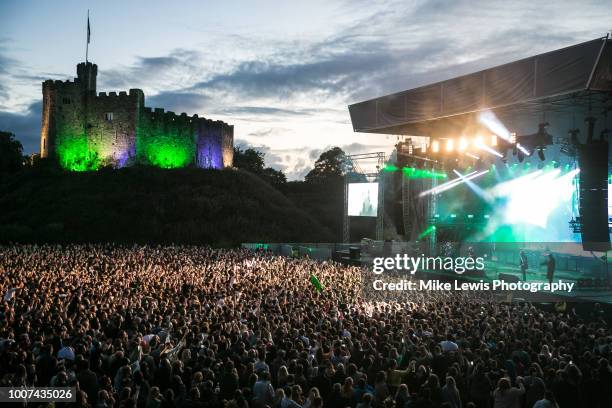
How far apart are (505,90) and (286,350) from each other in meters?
8.64

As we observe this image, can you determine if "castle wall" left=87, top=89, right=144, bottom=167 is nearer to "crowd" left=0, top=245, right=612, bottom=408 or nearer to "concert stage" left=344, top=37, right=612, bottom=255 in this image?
"concert stage" left=344, top=37, right=612, bottom=255

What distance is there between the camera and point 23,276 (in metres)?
14.8

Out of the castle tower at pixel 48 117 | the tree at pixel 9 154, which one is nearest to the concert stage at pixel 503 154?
the castle tower at pixel 48 117

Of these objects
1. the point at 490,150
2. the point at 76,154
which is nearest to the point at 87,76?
the point at 76,154

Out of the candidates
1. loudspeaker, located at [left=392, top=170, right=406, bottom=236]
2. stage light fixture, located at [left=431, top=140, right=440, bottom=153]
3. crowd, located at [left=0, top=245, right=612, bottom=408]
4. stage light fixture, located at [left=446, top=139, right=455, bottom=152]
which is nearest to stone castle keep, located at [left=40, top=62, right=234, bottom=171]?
loudspeaker, located at [left=392, top=170, right=406, bottom=236]

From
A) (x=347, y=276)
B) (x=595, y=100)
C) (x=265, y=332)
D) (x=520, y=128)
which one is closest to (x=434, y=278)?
(x=347, y=276)

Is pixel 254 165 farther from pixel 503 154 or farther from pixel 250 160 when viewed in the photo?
pixel 503 154

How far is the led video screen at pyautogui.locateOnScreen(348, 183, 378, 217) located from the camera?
84.2 ft

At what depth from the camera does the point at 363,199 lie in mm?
26281

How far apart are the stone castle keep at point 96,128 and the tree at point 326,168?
23162 millimetres

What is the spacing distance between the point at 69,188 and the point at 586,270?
3951 cm

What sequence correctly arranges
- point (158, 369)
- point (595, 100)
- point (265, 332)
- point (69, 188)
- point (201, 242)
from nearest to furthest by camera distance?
point (158, 369) < point (265, 332) < point (595, 100) < point (201, 242) < point (69, 188)

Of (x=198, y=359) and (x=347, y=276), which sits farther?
(x=347, y=276)

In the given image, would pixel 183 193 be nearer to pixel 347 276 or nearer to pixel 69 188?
pixel 69 188
